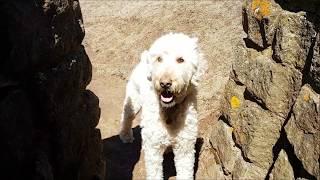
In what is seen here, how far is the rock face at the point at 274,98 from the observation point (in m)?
4.92

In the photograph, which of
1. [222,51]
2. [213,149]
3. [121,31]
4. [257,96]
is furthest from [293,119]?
[121,31]

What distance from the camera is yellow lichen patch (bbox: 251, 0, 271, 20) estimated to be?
580 centimetres

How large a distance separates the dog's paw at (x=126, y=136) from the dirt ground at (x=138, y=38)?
0.35 ft

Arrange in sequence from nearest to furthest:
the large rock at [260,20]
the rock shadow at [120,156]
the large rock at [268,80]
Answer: the large rock at [268,80] → the large rock at [260,20] → the rock shadow at [120,156]

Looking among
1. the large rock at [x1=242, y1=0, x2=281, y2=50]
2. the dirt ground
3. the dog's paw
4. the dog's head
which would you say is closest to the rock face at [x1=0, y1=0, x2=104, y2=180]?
the dog's head

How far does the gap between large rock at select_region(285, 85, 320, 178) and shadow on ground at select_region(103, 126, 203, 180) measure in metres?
2.62

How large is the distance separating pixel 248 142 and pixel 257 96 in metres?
0.63

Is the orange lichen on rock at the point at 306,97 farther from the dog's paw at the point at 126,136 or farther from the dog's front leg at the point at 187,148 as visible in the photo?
the dog's paw at the point at 126,136

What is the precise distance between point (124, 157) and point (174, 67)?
109 inches

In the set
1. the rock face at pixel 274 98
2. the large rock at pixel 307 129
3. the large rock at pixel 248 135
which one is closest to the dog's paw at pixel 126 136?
the rock face at pixel 274 98

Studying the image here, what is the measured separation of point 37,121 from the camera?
5.03m

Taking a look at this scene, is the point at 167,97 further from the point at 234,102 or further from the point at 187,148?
the point at 234,102

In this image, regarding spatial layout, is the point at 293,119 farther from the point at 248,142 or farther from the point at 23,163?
the point at 23,163

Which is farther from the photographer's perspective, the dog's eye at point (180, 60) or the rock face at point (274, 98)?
the dog's eye at point (180, 60)
